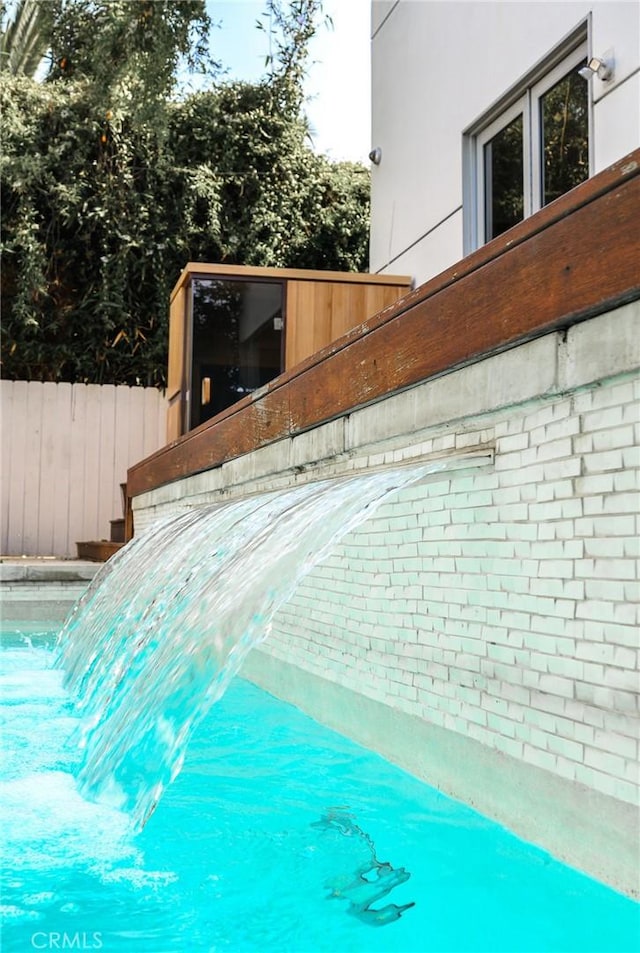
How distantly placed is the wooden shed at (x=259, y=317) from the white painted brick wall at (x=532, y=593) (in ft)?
13.6

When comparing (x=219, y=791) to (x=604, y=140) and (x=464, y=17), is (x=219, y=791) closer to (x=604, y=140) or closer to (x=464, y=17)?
(x=604, y=140)

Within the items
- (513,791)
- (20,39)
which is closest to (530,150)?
(513,791)

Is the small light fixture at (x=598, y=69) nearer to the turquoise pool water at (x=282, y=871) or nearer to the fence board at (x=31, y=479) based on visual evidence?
the turquoise pool water at (x=282, y=871)

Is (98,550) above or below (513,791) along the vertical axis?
above

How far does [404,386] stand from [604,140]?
6.67 ft

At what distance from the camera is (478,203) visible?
19.5 ft

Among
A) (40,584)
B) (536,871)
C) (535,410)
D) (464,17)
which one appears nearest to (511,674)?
(536,871)

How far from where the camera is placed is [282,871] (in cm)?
225

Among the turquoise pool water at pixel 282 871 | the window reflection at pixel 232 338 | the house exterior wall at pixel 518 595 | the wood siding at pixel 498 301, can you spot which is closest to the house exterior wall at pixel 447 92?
the window reflection at pixel 232 338

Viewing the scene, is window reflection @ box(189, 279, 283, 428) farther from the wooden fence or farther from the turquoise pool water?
the turquoise pool water

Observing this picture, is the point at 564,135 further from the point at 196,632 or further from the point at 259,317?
the point at 196,632

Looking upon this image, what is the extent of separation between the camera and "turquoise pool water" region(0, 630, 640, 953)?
1928 mm

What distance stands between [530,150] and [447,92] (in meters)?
1.13

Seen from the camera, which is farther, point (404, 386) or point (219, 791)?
point (404, 386)
